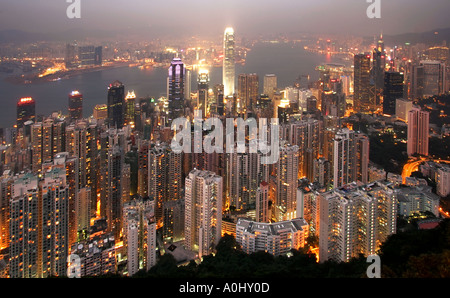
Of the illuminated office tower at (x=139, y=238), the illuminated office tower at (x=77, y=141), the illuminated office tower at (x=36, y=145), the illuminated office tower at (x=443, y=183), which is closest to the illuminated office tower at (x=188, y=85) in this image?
the illuminated office tower at (x=77, y=141)

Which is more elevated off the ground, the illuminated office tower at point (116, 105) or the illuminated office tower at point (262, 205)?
the illuminated office tower at point (116, 105)

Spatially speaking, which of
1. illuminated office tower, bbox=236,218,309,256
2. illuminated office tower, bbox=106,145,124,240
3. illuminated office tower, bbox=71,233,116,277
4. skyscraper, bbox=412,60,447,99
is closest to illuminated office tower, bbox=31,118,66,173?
illuminated office tower, bbox=106,145,124,240

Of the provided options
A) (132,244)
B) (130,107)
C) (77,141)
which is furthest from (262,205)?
(130,107)

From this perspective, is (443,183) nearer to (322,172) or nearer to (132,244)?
(322,172)

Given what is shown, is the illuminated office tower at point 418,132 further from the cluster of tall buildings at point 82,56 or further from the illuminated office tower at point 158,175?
the cluster of tall buildings at point 82,56

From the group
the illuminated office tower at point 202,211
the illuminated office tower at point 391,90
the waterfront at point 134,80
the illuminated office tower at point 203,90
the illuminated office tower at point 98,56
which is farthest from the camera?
the illuminated office tower at point 391,90
